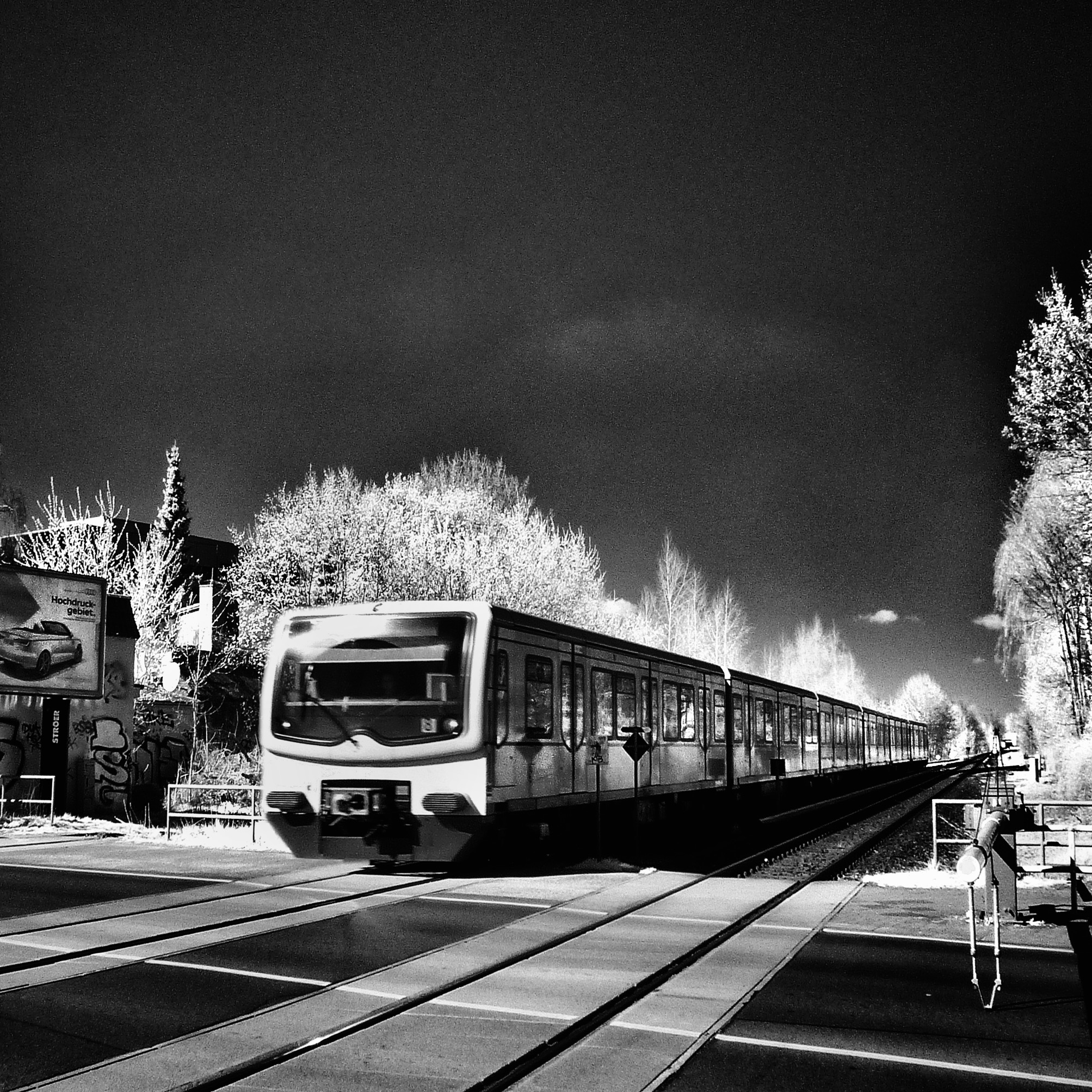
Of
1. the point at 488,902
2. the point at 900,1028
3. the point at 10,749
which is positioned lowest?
the point at 488,902

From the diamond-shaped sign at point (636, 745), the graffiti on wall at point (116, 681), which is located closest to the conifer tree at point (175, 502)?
the graffiti on wall at point (116, 681)

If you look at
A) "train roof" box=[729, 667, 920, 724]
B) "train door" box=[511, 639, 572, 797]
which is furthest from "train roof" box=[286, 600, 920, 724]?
"train roof" box=[729, 667, 920, 724]

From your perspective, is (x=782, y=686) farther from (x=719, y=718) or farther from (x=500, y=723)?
(x=500, y=723)

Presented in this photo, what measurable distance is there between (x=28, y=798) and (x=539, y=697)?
15411 millimetres

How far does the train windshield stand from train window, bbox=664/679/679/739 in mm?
6945

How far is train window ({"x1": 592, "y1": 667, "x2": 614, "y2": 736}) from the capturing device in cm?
1580

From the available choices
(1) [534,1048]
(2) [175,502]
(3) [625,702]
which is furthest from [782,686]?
(2) [175,502]

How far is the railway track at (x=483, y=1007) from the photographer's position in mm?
5559

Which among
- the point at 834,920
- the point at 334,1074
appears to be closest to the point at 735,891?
the point at 834,920

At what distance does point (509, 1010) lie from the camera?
22.1ft

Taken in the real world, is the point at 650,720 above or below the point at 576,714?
below

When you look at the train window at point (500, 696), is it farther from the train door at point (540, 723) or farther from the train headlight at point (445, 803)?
the train headlight at point (445, 803)

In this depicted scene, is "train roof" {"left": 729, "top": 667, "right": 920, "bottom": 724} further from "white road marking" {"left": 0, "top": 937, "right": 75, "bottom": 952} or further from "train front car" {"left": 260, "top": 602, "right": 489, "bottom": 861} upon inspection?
"white road marking" {"left": 0, "top": 937, "right": 75, "bottom": 952}

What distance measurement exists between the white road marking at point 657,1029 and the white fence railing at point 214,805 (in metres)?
10.3
